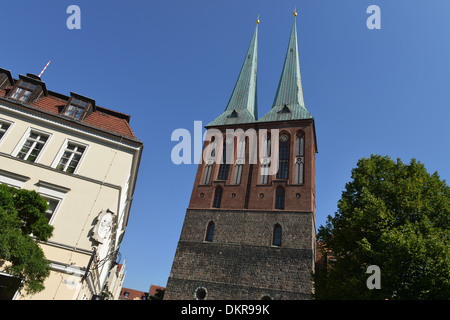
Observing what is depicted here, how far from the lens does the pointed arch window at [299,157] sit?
1025 inches

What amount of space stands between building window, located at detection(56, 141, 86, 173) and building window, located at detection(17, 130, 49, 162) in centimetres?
106

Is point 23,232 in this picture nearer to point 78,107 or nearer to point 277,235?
point 78,107

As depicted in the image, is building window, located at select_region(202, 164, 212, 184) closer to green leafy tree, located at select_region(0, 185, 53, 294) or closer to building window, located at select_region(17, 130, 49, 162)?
building window, located at select_region(17, 130, 49, 162)

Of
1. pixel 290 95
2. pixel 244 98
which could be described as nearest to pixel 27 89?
pixel 244 98

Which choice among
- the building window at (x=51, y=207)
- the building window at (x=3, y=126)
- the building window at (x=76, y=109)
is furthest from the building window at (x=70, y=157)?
the building window at (x=3, y=126)

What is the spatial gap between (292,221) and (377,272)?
1257cm

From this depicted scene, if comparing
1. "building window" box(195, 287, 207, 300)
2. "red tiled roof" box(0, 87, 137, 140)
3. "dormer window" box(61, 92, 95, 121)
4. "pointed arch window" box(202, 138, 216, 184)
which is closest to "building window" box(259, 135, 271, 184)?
"pointed arch window" box(202, 138, 216, 184)

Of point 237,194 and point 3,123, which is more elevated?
point 237,194

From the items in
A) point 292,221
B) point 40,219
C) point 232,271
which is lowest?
point 40,219

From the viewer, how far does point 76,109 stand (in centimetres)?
1478

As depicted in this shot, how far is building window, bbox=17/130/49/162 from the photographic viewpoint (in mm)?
12695
